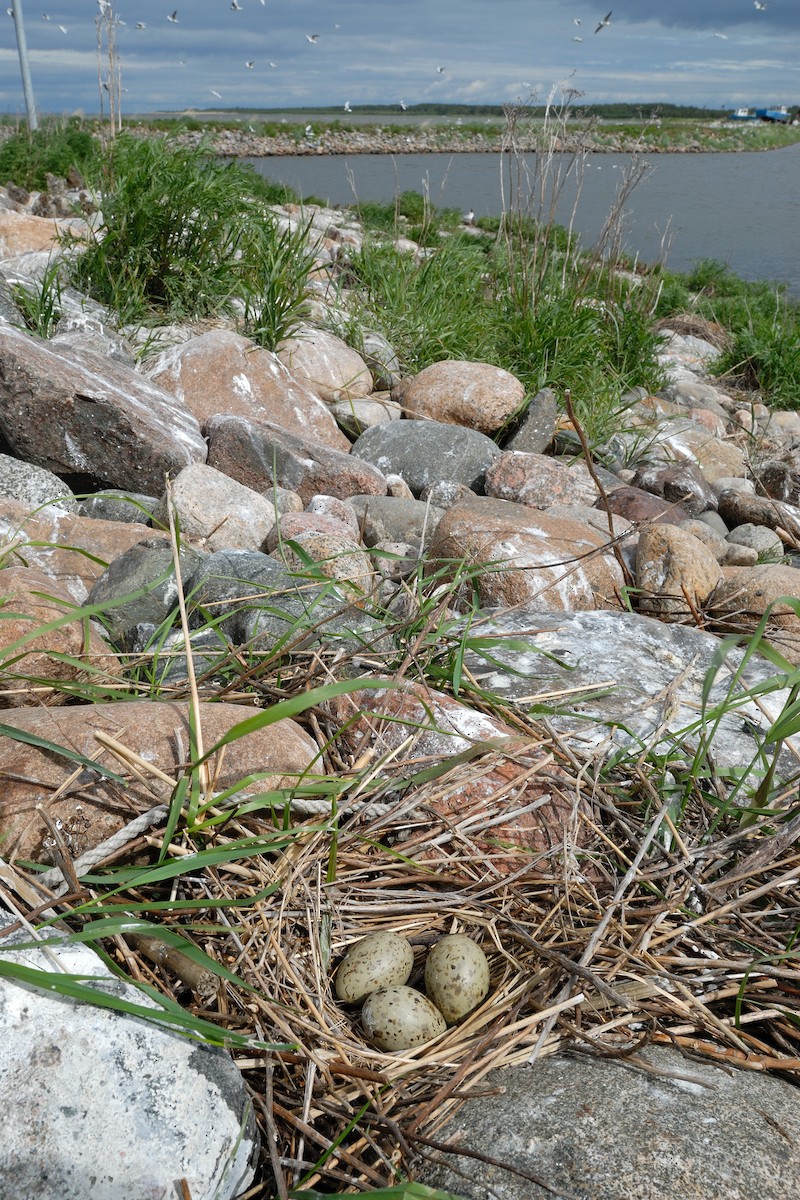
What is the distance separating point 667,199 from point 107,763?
22237 mm

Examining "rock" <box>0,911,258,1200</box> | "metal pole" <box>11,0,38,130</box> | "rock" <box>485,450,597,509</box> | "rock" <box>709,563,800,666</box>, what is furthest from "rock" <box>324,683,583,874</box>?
"metal pole" <box>11,0,38,130</box>

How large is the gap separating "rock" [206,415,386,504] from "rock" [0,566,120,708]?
6.45 ft

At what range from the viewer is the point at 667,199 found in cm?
2077

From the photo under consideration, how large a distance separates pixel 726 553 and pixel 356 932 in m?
3.12

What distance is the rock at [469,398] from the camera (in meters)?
5.22

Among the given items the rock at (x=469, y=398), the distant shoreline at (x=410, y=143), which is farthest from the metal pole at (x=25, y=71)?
the distant shoreline at (x=410, y=143)

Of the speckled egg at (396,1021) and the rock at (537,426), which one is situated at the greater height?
the rock at (537,426)

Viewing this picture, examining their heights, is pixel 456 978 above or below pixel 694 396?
above

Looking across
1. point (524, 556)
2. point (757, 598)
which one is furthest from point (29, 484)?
point (757, 598)

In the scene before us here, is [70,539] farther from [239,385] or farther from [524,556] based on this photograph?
[239,385]

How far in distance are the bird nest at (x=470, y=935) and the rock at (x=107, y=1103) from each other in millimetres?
75

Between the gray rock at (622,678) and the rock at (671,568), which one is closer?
the gray rock at (622,678)

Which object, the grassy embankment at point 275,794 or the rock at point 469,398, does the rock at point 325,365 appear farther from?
the rock at point 469,398

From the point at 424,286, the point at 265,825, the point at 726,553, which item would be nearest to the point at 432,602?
the point at 265,825
